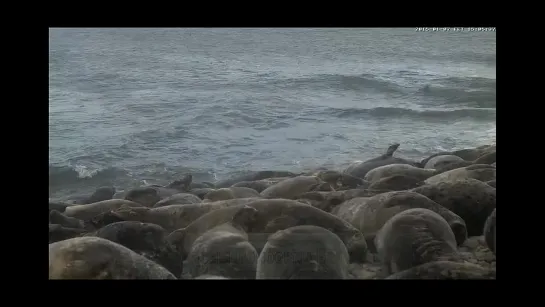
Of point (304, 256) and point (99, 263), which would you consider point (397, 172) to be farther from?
point (99, 263)

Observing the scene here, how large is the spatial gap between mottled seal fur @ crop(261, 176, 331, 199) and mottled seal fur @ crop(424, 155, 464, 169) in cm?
77

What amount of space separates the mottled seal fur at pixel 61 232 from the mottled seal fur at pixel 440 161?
7.57 feet

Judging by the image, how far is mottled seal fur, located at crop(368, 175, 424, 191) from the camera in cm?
379

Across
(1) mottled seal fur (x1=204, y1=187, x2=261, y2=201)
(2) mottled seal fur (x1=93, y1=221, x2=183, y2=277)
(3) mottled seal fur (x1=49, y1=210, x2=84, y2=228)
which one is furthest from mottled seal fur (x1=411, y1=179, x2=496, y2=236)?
(3) mottled seal fur (x1=49, y1=210, x2=84, y2=228)

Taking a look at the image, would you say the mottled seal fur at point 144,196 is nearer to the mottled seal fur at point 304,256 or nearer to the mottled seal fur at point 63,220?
the mottled seal fur at point 63,220

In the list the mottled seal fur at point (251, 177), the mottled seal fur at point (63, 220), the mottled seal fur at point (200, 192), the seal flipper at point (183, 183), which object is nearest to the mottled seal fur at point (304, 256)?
the mottled seal fur at point (251, 177)

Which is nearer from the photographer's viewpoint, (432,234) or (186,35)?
(432,234)

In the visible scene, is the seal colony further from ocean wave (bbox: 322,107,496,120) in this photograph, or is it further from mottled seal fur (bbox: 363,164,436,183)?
ocean wave (bbox: 322,107,496,120)

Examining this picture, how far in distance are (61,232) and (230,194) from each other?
1.06m

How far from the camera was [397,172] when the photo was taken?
3859 millimetres
